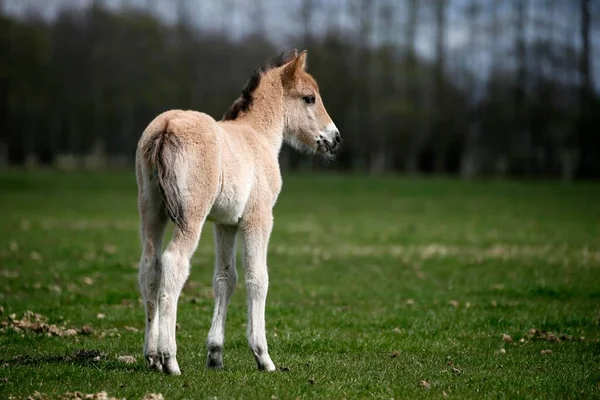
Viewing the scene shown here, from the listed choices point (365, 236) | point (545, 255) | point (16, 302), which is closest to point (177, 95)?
point (365, 236)

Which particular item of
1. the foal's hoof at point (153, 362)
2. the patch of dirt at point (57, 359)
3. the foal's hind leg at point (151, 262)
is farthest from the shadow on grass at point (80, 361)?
the foal's hind leg at point (151, 262)

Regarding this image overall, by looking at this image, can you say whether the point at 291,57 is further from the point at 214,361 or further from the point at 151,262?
the point at 214,361

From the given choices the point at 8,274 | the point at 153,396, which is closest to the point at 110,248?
the point at 8,274

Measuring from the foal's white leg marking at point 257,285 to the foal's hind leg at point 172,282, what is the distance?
0.91 metres

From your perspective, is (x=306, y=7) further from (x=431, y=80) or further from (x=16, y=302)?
(x=16, y=302)

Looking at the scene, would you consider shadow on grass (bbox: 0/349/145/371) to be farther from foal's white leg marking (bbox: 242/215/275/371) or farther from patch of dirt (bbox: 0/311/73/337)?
patch of dirt (bbox: 0/311/73/337)

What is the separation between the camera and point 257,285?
360 inches

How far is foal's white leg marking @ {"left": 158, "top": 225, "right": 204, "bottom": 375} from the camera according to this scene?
27.0ft

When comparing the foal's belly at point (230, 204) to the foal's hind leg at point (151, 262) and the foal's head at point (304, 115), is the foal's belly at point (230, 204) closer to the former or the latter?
the foal's hind leg at point (151, 262)

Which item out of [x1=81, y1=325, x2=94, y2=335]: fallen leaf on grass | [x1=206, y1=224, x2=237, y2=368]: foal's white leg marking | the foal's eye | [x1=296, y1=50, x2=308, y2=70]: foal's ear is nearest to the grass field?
[x1=81, y1=325, x2=94, y2=335]: fallen leaf on grass

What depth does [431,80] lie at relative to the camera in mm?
75000

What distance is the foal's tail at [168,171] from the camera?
8.18m

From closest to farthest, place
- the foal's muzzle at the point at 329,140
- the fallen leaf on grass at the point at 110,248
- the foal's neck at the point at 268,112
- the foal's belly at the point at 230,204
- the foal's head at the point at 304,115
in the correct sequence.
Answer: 1. the foal's belly at the point at 230,204
2. the foal's neck at the point at 268,112
3. the foal's head at the point at 304,115
4. the foal's muzzle at the point at 329,140
5. the fallen leaf on grass at the point at 110,248

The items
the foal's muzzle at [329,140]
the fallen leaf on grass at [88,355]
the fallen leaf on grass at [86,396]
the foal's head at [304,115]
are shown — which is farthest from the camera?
the foal's muzzle at [329,140]
